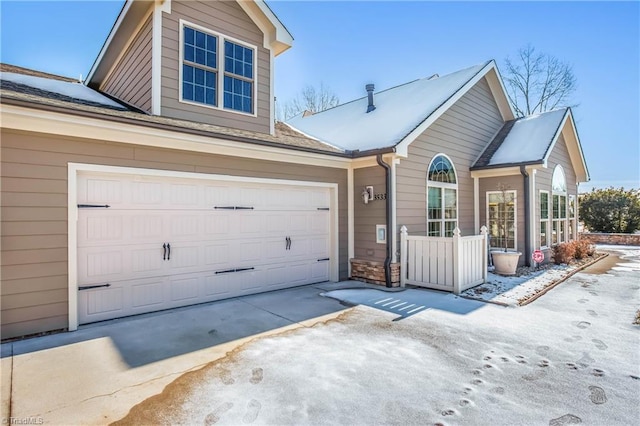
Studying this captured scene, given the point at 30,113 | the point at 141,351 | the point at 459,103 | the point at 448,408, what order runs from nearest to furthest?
1. the point at 448,408
2. the point at 141,351
3. the point at 30,113
4. the point at 459,103

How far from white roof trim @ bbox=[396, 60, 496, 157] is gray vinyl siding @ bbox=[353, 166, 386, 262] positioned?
691 mm

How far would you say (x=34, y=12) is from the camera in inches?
292

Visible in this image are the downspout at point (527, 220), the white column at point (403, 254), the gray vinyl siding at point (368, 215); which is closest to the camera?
the white column at point (403, 254)

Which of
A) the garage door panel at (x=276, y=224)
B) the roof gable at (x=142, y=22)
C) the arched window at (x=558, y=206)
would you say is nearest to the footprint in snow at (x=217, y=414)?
the garage door panel at (x=276, y=224)

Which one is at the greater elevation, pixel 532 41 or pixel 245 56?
pixel 532 41

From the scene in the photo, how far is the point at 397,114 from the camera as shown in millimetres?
9281

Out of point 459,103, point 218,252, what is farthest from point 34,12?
point 459,103

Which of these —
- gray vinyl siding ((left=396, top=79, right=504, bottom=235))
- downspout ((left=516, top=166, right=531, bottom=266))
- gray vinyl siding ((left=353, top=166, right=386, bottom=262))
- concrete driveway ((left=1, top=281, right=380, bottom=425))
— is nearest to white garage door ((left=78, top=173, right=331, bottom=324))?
concrete driveway ((left=1, top=281, right=380, bottom=425))

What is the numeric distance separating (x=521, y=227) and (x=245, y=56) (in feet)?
28.1

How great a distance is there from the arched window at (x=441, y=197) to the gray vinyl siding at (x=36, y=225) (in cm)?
691

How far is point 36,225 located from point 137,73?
408 centimetres

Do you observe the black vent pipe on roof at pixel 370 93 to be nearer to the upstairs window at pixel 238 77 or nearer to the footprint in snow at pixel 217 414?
the upstairs window at pixel 238 77

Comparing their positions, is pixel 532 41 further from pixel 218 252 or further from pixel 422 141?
pixel 218 252
